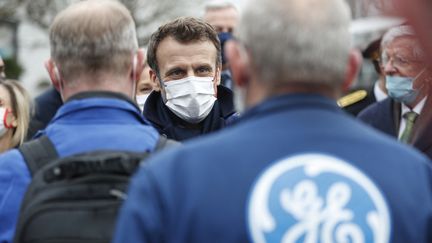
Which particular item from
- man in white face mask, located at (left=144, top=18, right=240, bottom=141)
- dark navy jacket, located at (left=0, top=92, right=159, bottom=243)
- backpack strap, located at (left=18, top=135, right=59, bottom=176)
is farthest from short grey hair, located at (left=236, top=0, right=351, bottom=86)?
man in white face mask, located at (left=144, top=18, right=240, bottom=141)

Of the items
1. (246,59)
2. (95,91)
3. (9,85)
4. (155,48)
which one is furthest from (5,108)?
(246,59)

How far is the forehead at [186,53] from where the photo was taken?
580cm

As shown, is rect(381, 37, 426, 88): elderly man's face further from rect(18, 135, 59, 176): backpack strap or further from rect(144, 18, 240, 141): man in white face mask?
rect(18, 135, 59, 176): backpack strap

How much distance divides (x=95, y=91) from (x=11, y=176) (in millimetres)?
400

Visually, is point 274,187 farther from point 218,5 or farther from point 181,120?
point 218,5

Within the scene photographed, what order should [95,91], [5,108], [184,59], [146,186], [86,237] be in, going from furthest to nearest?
[5,108] < [184,59] < [95,91] < [86,237] < [146,186]

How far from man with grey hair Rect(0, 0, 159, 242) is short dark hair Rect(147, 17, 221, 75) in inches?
84.3

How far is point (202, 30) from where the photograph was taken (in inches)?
232

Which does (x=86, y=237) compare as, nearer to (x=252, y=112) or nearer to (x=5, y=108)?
(x=252, y=112)

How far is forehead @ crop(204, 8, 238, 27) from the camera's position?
9.84 meters

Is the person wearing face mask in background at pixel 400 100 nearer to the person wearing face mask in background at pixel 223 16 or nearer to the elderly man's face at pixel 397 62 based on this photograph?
the elderly man's face at pixel 397 62

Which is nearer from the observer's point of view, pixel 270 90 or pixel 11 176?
pixel 270 90

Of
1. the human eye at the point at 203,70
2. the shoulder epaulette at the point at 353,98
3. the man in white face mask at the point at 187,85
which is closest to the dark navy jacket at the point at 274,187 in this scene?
Answer: the man in white face mask at the point at 187,85

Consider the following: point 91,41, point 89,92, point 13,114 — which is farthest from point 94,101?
point 13,114
